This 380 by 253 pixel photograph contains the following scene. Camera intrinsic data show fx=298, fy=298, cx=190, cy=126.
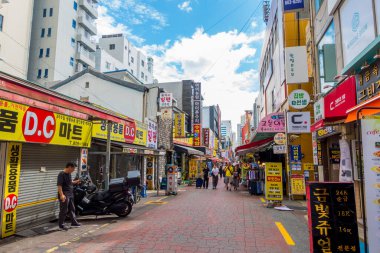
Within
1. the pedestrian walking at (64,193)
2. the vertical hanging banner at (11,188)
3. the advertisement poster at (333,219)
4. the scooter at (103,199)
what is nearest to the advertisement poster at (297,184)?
the scooter at (103,199)

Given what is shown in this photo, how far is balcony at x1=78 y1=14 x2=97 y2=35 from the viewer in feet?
154

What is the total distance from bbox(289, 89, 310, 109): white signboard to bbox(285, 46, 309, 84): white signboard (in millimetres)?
1074

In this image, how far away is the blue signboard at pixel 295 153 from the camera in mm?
14825

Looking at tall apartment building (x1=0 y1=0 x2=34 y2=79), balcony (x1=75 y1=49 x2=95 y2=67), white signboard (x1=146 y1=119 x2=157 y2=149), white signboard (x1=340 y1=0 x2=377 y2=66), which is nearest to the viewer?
white signboard (x1=340 y1=0 x2=377 y2=66)

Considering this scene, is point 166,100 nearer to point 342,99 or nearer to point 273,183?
point 273,183

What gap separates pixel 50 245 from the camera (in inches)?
248

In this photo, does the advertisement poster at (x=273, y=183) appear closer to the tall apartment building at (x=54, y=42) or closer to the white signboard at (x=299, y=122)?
the white signboard at (x=299, y=122)

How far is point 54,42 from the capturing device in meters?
42.3

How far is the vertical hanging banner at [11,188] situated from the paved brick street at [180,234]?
0.62m

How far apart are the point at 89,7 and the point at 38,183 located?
47505 millimetres

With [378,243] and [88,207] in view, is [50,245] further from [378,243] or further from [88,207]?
[378,243]

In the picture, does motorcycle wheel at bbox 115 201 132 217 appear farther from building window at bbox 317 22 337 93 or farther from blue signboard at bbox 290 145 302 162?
blue signboard at bbox 290 145 302 162

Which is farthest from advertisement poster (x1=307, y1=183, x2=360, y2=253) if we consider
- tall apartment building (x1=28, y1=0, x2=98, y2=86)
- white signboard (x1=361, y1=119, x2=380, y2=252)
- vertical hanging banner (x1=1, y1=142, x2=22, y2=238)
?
tall apartment building (x1=28, y1=0, x2=98, y2=86)

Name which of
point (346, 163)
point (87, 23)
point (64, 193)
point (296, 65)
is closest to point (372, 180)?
point (346, 163)
